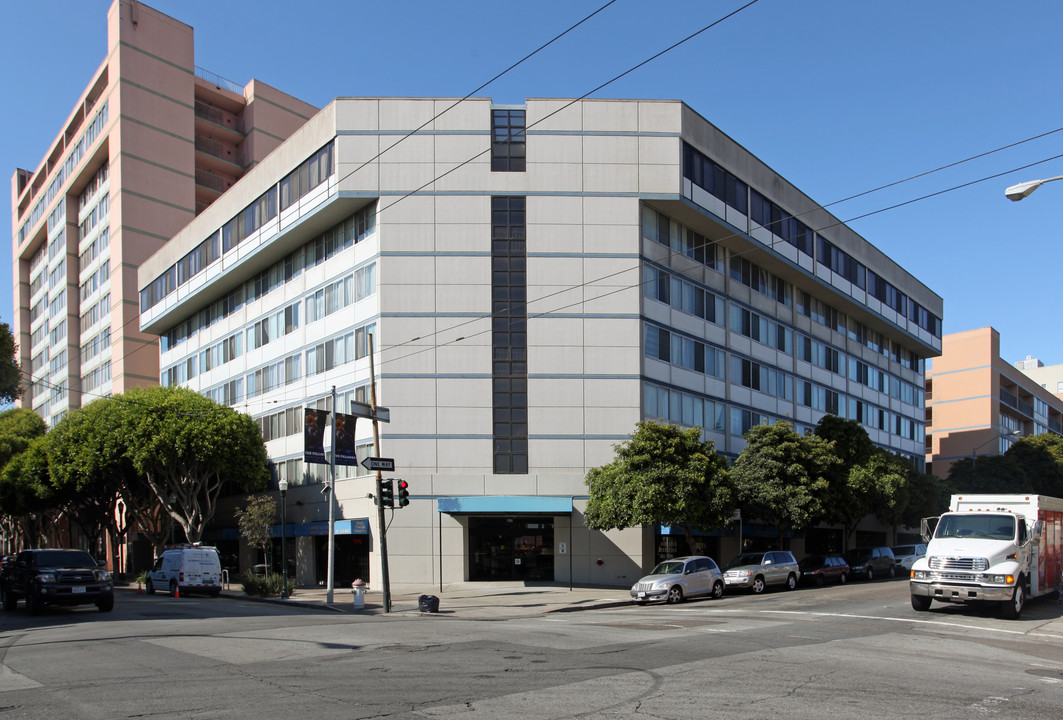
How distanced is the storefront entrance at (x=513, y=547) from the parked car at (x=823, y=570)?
35.0 ft

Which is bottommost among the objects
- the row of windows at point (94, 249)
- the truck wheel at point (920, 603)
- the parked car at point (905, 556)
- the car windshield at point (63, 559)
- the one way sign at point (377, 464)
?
the parked car at point (905, 556)

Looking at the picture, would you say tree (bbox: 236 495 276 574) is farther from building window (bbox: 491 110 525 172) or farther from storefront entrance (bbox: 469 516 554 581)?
building window (bbox: 491 110 525 172)

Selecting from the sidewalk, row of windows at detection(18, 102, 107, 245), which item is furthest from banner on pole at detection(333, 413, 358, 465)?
row of windows at detection(18, 102, 107, 245)

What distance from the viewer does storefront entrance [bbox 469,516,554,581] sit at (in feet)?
124

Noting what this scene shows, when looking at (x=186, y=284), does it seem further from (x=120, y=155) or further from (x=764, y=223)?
(x=764, y=223)

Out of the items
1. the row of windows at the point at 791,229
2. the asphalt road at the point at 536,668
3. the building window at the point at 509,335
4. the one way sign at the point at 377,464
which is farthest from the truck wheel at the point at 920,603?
the row of windows at the point at 791,229

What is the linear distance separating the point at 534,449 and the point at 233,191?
2423 cm

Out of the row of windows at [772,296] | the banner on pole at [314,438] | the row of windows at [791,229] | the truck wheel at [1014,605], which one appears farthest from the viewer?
the row of windows at [791,229]

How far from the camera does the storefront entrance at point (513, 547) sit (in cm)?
3778

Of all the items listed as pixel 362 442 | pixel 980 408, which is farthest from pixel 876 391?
pixel 362 442

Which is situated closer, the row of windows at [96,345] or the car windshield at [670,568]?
the car windshield at [670,568]

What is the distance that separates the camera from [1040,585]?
74.8ft

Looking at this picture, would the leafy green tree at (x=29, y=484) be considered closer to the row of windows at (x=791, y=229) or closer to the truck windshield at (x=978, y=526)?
the row of windows at (x=791, y=229)

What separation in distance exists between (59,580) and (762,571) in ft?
76.7
